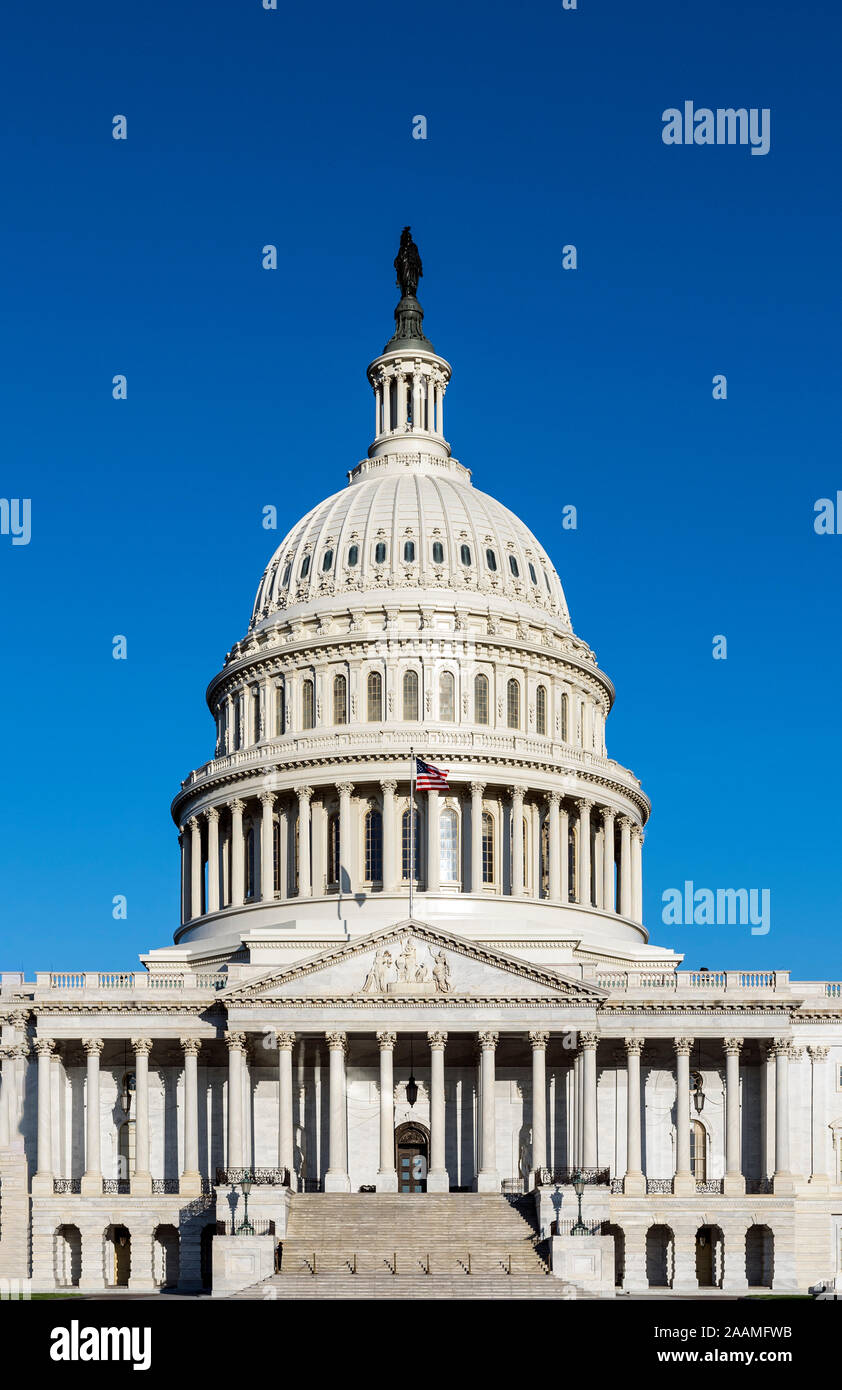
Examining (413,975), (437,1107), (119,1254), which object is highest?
(413,975)

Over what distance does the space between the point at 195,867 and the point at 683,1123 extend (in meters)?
35.9

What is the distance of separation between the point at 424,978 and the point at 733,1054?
48.0ft

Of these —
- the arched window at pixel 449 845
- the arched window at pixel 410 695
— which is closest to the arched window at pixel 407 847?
the arched window at pixel 449 845

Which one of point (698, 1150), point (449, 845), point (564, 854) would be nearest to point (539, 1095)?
point (698, 1150)

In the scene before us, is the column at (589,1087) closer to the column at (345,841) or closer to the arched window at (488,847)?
the arched window at (488,847)

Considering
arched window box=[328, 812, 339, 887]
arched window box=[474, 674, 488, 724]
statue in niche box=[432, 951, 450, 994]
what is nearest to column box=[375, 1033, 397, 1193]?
statue in niche box=[432, 951, 450, 994]

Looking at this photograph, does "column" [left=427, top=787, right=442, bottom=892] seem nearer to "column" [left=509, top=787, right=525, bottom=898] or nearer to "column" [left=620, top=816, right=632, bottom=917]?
"column" [left=509, top=787, right=525, bottom=898]

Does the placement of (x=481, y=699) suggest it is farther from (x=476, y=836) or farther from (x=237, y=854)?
(x=237, y=854)

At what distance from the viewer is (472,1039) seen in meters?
93.8

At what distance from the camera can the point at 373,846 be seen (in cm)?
11150

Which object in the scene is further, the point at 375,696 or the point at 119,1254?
the point at 375,696

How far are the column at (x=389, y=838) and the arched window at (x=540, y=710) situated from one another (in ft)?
35.5

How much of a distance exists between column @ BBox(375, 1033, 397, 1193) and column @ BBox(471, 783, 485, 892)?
58.7 feet

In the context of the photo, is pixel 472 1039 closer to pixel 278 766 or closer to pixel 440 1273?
pixel 440 1273
